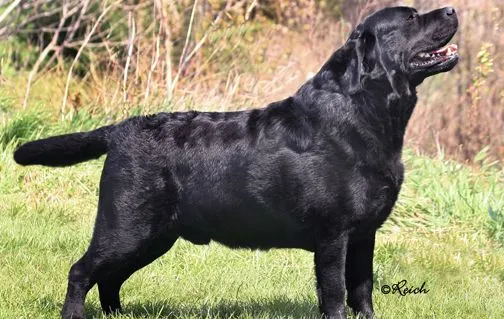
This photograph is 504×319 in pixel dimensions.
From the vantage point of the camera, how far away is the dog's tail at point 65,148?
445 cm

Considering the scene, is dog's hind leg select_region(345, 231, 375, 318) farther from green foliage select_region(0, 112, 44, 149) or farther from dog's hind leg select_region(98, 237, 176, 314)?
green foliage select_region(0, 112, 44, 149)

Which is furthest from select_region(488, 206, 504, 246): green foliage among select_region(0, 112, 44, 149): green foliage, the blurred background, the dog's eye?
select_region(0, 112, 44, 149): green foliage

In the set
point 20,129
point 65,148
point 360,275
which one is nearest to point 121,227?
point 65,148

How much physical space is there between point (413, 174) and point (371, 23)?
3678mm

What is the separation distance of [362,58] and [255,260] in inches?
77.1

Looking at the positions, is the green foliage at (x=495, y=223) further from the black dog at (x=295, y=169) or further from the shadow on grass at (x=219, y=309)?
the black dog at (x=295, y=169)

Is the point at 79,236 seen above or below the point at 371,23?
below

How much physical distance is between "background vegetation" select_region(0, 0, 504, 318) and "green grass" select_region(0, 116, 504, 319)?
0.04 feet

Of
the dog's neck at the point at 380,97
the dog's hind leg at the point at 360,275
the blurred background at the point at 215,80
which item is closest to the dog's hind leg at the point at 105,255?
the dog's hind leg at the point at 360,275

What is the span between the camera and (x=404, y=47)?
4.08 m

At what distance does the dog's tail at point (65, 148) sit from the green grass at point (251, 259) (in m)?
0.76

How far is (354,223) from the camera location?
394 cm

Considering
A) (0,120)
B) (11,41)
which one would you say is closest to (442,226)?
(0,120)

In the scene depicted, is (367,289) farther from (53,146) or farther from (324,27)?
(324,27)
